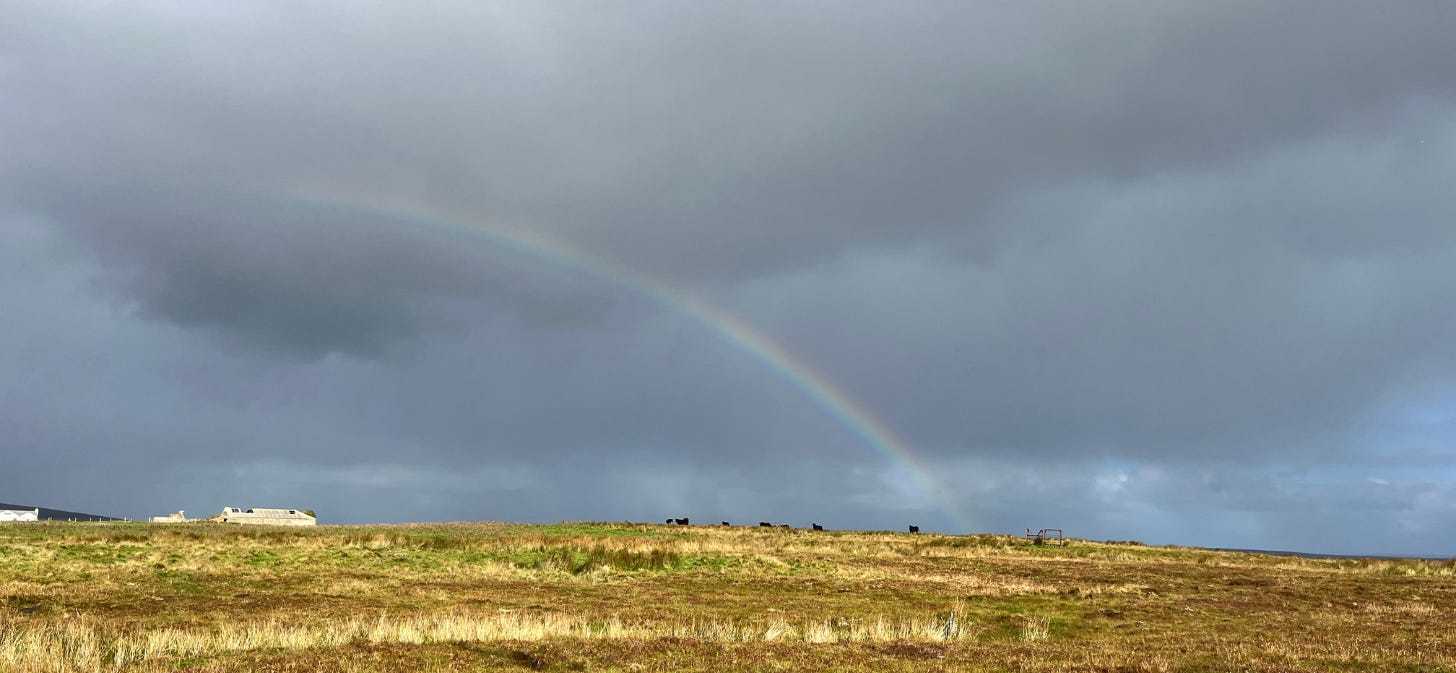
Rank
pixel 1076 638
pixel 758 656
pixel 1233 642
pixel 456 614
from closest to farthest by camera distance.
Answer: pixel 758 656, pixel 1233 642, pixel 1076 638, pixel 456 614

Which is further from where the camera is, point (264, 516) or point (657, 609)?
point (264, 516)

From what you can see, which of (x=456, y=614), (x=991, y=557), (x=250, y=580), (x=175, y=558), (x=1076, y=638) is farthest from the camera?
(x=991, y=557)

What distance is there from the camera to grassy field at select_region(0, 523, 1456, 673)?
68.1ft

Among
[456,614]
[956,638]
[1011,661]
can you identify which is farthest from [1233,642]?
[456,614]

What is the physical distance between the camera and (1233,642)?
26.4 meters

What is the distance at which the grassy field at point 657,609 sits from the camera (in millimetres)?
20766

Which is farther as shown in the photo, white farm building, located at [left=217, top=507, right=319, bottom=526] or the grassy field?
white farm building, located at [left=217, top=507, right=319, bottom=526]

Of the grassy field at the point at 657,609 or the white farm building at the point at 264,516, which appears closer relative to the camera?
the grassy field at the point at 657,609

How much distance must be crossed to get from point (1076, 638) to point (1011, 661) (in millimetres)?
9262

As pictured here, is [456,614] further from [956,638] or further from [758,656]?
[956,638]

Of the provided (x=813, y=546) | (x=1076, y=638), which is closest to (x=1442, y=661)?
(x=1076, y=638)

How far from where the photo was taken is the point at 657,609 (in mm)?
34594

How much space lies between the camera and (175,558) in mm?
48656

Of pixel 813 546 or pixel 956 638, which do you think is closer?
pixel 956 638
